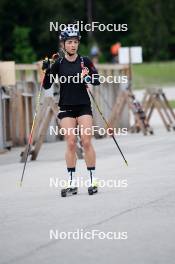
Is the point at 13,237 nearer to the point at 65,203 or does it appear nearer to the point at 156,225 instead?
the point at 156,225

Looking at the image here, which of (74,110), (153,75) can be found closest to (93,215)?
(74,110)

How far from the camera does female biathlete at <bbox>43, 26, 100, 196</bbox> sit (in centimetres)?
1364

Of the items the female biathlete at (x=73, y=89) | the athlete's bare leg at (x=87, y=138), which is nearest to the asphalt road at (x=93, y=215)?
the athlete's bare leg at (x=87, y=138)

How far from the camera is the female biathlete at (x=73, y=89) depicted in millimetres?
13641

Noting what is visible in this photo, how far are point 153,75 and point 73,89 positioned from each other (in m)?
48.0

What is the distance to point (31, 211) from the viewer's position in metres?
12.4

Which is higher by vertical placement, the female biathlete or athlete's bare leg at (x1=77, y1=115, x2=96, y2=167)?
the female biathlete

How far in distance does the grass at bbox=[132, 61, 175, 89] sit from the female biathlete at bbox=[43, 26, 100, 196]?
1571 inches

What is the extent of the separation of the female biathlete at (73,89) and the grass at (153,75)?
39891 mm

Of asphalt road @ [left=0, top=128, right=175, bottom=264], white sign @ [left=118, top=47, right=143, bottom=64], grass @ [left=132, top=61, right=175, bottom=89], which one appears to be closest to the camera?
asphalt road @ [left=0, top=128, right=175, bottom=264]

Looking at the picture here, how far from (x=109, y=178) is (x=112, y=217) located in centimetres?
405

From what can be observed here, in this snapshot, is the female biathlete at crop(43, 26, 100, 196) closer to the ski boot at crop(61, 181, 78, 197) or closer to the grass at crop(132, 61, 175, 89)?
the ski boot at crop(61, 181, 78, 197)

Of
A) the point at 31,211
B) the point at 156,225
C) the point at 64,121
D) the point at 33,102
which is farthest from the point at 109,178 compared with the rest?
the point at 33,102

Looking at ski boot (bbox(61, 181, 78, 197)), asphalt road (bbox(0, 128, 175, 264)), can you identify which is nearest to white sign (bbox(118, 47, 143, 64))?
asphalt road (bbox(0, 128, 175, 264))
